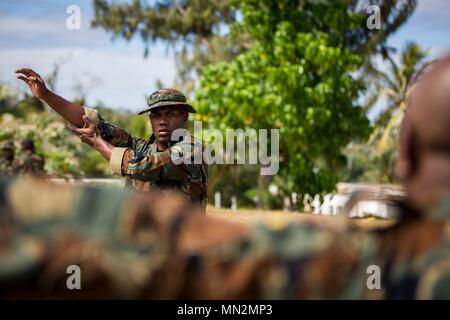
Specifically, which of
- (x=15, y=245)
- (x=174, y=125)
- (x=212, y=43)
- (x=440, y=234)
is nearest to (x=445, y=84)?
(x=440, y=234)

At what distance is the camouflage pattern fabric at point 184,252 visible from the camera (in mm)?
1155

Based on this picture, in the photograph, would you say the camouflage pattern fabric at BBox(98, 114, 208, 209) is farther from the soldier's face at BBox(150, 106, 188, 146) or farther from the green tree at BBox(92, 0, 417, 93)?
the green tree at BBox(92, 0, 417, 93)

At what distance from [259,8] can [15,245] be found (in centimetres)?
1824

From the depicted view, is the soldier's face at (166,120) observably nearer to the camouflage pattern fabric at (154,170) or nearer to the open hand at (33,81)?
the camouflage pattern fabric at (154,170)

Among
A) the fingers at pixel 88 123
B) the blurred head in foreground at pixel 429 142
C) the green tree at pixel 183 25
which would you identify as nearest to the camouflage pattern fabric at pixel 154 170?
the fingers at pixel 88 123

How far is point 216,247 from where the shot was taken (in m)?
1.21

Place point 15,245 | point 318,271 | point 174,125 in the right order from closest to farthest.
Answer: point 15,245 → point 318,271 → point 174,125

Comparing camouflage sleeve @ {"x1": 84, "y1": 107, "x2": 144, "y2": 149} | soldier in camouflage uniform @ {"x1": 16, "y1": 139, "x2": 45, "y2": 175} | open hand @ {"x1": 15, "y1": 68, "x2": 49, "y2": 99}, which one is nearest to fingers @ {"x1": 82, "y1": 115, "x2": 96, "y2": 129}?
camouflage sleeve @ {"x1": 84, "y1": 107, "x2": 144, "y2": 149}

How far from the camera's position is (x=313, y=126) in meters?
18.4

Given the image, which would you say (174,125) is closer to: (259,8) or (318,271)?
(318,271)

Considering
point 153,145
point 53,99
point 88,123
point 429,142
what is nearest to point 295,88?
point 153,145

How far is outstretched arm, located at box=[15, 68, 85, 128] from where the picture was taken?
4.24 meters

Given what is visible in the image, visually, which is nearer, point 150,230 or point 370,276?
point 150,230

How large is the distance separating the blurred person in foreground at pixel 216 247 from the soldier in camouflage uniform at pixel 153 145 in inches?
106
